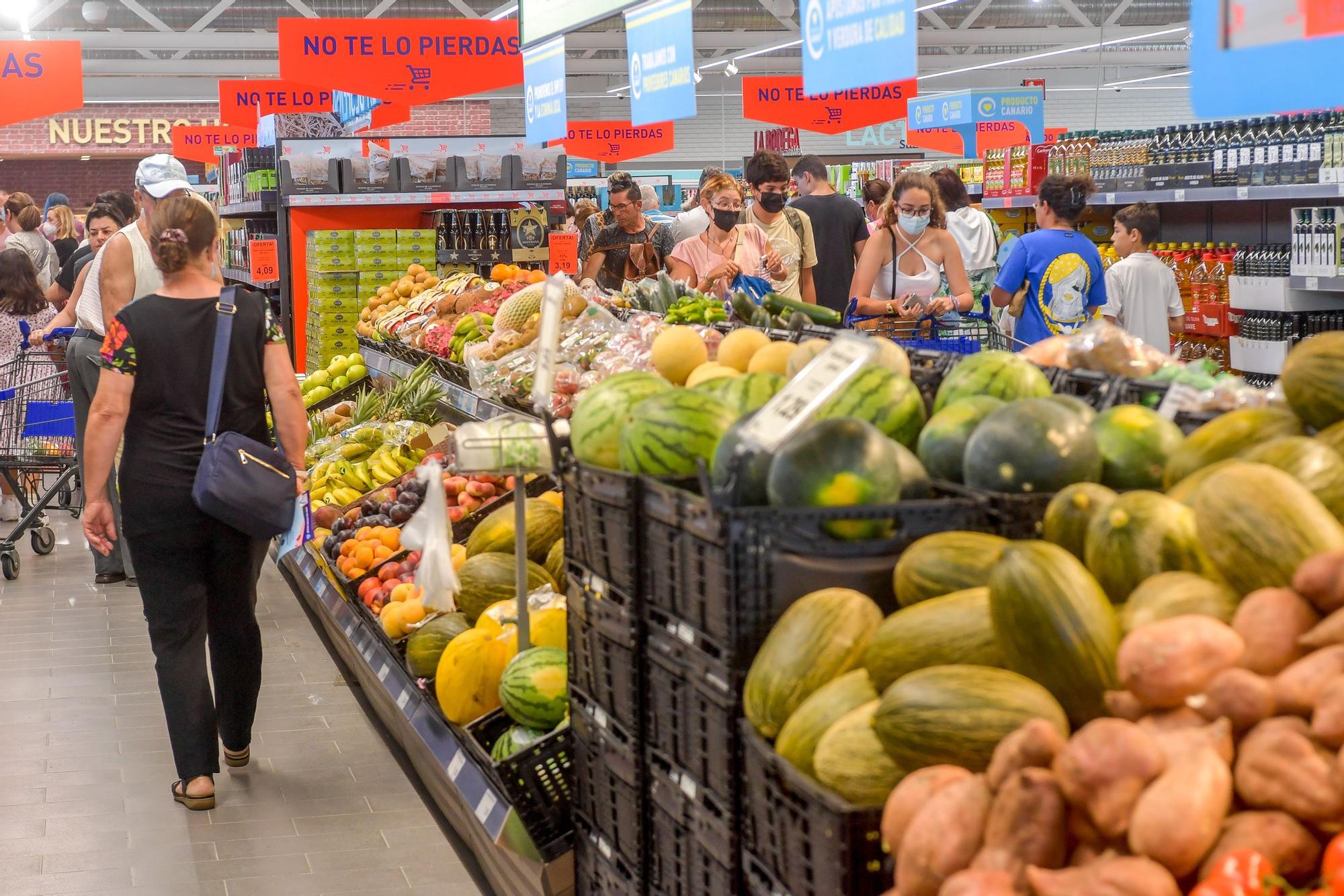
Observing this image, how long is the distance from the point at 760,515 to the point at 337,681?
3.58m

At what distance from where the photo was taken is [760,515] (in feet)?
6.22

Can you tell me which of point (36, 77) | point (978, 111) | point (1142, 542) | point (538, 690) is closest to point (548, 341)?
point (538, 690)

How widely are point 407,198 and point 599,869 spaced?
6.95 m

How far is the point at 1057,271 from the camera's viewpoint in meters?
6.42

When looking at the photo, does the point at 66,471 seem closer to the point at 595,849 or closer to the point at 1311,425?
the point at 595,849

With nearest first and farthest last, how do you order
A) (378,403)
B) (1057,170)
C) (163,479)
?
(163,479) < (378,403) < (1057,170)

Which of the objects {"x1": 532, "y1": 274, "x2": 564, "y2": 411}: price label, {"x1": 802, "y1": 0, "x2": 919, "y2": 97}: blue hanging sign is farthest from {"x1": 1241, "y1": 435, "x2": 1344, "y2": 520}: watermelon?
{"x1": 802, "y1": 0, "x2": 919, "y2": 97}: blue hanging sign

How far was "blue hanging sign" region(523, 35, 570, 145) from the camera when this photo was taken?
25.2ft

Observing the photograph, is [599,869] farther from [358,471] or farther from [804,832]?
[358,471]

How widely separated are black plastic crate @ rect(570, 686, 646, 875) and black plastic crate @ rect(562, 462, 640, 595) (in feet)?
0.87

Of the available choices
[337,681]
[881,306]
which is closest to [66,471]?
[337,681]

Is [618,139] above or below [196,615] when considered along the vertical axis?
above

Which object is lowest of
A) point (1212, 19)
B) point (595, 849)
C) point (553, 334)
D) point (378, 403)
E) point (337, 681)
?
point (337, 681)

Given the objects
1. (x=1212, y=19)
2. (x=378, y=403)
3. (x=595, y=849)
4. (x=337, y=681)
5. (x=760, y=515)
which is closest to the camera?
(x=760, y=515)
